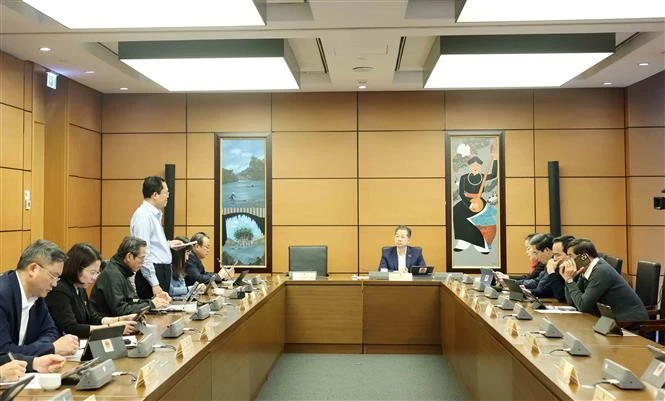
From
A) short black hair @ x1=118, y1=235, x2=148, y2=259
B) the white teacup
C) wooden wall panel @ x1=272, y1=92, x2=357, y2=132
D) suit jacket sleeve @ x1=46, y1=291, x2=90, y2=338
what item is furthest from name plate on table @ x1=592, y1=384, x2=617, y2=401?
wooden wall panel @ x1=272, y1=92, x2=357, y2=132

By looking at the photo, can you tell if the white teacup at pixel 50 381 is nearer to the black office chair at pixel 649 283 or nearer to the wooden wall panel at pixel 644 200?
the black office chair at pixel 649 283

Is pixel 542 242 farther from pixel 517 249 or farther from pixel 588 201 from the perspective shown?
pixel 588 201

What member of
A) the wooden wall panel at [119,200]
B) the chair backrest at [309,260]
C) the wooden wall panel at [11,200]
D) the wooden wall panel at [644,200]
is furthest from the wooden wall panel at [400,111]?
the wooden wall panel at [11,200]

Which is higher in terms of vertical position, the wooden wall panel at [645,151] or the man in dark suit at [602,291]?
the wooden wall panel at [645,151]

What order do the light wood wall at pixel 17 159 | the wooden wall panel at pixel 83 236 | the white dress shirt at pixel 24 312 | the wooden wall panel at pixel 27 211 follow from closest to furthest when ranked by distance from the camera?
the white dress shirt at pixel 24 312 < the light wood wall at pixel 17 159 < the wooden wall panel at pixel 27 211 < the wooden wall panel at pixel 83 236

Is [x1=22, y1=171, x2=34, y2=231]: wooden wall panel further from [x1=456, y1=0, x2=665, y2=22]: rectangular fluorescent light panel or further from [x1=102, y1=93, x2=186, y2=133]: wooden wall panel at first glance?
[x1=456, y1=0, x2=665, y2=22]: rectangular fluorescent light panel

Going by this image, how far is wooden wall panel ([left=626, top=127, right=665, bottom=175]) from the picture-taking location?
7.37 meters

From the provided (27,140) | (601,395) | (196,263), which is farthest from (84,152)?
(601,395)

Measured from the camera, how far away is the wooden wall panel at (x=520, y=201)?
25.5 feet

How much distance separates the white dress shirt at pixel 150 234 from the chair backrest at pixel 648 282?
12.9 feet

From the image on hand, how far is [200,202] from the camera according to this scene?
7.95 m

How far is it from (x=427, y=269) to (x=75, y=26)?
161 inches

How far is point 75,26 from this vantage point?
4.75 meters

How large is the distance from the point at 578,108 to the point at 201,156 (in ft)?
16.3
